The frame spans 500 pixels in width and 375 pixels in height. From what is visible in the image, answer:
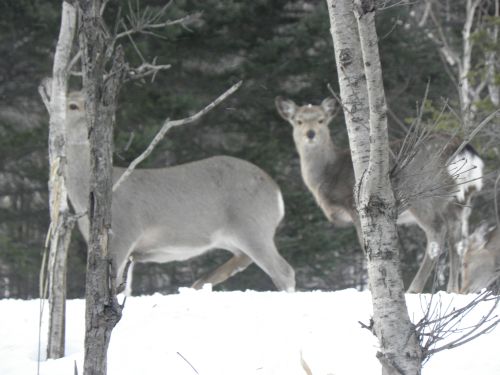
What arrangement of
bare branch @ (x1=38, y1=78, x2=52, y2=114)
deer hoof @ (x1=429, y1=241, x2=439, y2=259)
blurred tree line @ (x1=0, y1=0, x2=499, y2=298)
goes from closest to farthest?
bare branch @ (x1=38, y1=78, x2=52, y2=114) → deer hoof @ (x1=429, y1=241, x2=439, y2=259) → blurred tree line @ (x1=0, y1=0, x2=499, y2=298)

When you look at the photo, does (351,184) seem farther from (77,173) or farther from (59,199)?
(59,199)

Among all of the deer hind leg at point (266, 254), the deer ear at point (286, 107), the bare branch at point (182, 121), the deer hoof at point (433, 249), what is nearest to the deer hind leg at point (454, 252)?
the deer hoof at point (433, 249)

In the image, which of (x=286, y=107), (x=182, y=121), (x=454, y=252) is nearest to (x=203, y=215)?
(x=286, y=107)

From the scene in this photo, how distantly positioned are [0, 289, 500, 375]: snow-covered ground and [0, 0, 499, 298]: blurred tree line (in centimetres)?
808

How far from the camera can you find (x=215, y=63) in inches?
627

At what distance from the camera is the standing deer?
32.6ft

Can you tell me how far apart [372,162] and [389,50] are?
42.3 feet

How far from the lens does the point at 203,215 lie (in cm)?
1036

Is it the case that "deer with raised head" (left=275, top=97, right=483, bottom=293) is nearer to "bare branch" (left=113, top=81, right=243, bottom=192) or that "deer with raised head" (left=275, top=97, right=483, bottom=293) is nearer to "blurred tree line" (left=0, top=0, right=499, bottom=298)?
"blurred tree line" (left=0, top=0, right=499, bottom=298)

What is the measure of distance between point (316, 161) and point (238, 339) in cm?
566

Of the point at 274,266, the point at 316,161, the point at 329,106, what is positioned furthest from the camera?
the point at 329,106

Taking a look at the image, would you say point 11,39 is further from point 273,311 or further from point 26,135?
point 273,311

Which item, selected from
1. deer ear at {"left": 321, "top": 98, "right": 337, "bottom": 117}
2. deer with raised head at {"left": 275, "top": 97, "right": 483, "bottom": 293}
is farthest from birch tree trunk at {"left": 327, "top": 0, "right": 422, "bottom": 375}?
deer ear at {"left": 321, "top": 98, "right": 337, "bottom": 117}

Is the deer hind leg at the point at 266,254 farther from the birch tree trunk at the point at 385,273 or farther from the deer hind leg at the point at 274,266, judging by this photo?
the birch tree trunk at the point at 385,273
